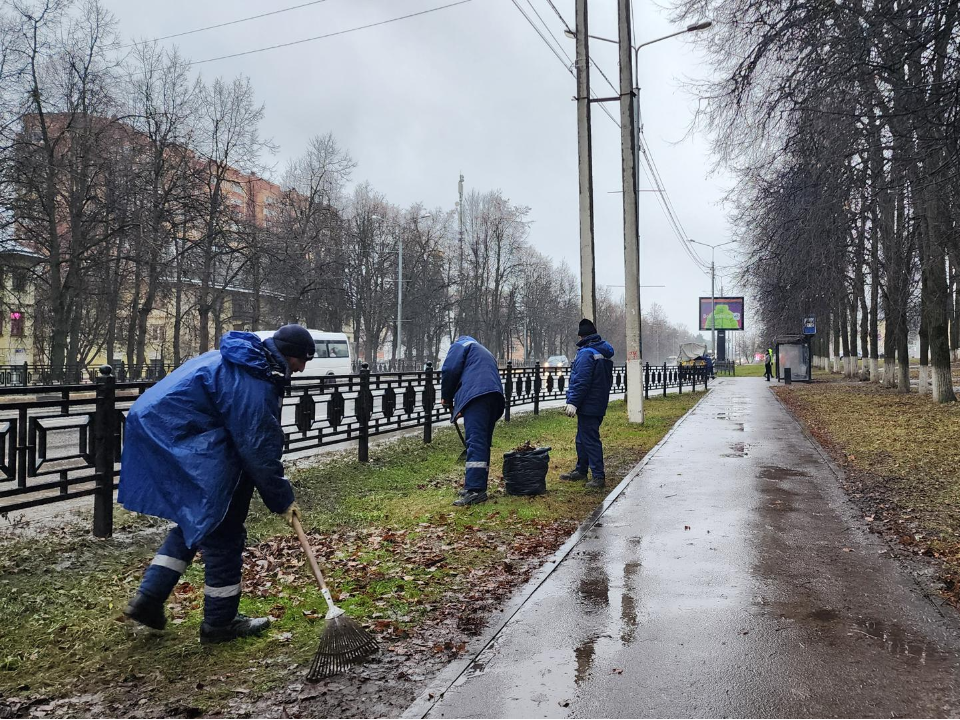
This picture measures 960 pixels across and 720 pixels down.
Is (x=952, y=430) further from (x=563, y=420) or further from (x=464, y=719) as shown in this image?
(x=464, y=719)

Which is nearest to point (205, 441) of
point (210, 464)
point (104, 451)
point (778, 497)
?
point (210, 464)

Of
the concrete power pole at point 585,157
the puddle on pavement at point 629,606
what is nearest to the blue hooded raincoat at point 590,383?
the puddle on pavement at point 629,606

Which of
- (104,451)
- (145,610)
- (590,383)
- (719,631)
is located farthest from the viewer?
(590,383)

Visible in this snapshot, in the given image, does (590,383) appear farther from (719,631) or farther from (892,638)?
(892,638)

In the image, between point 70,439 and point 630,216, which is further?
point 630,216

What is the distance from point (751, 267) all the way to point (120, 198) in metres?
19.2

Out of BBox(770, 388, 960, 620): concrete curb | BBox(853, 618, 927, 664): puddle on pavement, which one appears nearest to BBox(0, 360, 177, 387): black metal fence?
BBox(770, 388, 960, 620): concrete curb

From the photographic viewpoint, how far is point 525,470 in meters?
7.77

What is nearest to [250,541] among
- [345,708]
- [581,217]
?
[345,708]

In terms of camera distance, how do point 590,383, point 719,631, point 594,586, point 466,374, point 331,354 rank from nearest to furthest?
point 719,631, point 594,586, point 466,374, point 590,383, point 331,354

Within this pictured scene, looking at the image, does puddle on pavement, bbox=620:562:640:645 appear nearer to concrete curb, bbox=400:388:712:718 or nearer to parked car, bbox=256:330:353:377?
concrete curb, bbox=400:388:712:718

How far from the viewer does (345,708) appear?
3.10m

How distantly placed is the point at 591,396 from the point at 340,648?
5294 millimetres

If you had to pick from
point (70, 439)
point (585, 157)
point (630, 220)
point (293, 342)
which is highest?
point (585, 157)
